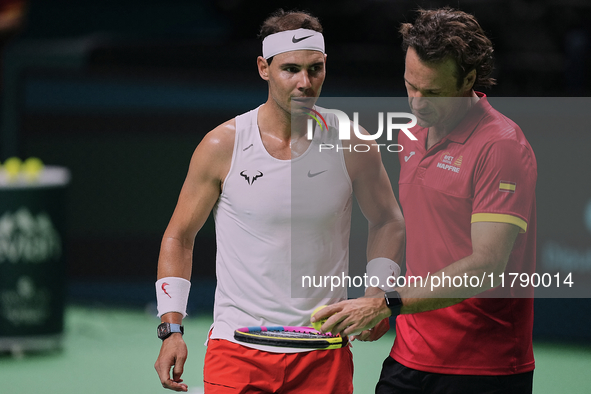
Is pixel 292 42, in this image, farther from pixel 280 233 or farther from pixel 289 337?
pixel 289 337

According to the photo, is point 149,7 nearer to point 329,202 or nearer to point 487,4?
point 487,4

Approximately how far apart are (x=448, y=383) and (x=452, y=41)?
123 centimetres

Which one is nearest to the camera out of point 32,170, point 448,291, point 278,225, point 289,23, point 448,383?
point 448,291

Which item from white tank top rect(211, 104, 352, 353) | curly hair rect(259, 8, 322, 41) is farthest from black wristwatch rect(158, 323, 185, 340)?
curly hair rect(259, 8, 322, 41)

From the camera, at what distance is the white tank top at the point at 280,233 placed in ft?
10.4

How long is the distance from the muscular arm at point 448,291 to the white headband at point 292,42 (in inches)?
37.8

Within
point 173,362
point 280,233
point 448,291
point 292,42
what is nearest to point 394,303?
point 448,291

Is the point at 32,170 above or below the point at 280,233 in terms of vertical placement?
above

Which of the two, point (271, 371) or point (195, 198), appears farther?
point (195, 198)

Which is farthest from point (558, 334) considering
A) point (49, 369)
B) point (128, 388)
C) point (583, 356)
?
point (49, 369)

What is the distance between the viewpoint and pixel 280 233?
316 cm

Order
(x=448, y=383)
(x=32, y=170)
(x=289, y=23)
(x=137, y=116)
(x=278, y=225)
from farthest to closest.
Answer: (x=137, y=116), (x=32, y=170), (x=289, y=23), (x=278, y=225), (x=448, y=383)

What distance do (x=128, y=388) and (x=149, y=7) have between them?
32.5ft

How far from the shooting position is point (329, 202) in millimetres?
3172
